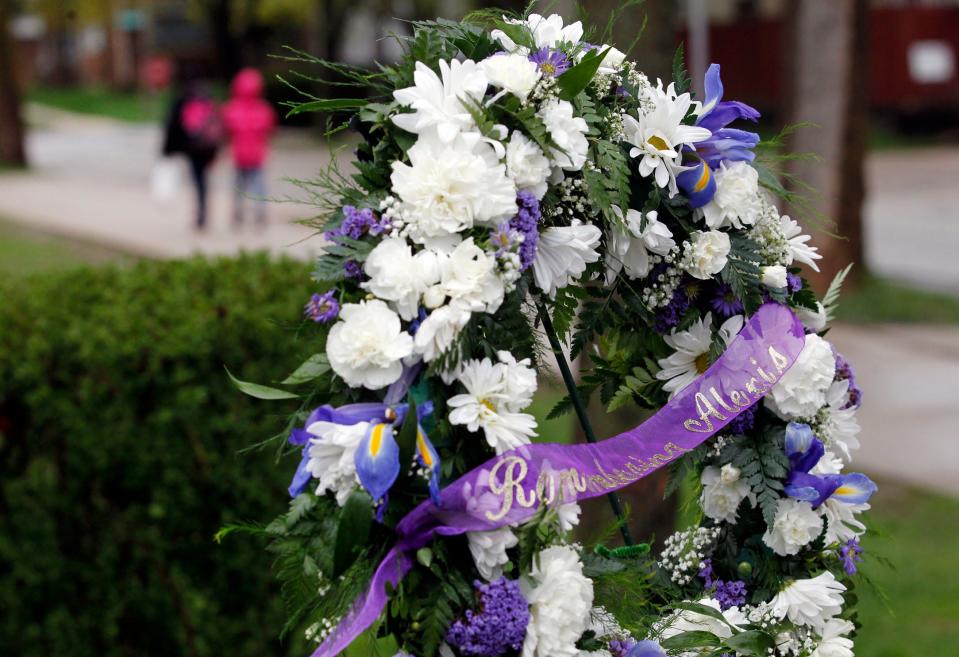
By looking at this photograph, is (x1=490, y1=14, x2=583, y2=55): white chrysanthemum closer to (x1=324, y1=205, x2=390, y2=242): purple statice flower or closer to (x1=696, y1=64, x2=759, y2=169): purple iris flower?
(x1=696, y1=64, x2=759, y2=169): purple iris flower

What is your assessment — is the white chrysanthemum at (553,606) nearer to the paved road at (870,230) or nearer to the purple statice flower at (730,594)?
the purple statice flower at (730,594)

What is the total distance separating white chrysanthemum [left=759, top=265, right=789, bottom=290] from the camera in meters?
2.32

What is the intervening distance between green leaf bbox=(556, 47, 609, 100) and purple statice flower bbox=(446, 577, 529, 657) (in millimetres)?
810

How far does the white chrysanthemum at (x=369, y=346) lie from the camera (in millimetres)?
1819

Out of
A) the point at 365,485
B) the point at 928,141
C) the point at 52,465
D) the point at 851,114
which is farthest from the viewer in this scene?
the point at 928,141

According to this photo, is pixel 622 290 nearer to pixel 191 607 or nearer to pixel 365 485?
pixel 365 485

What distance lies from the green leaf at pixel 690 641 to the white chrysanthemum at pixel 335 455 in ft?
2.34

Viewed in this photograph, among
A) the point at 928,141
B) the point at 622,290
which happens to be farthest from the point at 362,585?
the point at 928,141

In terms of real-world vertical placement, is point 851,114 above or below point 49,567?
above

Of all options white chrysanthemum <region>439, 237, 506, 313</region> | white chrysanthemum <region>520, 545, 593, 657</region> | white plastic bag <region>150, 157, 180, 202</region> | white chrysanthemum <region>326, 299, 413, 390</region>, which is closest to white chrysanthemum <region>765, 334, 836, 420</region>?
white chrysanthemum <region>520, 545, 593, 657</region>

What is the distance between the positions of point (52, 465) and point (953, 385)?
661 centimetres

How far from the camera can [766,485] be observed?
2.32m

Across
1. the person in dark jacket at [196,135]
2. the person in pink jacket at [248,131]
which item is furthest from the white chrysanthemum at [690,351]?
the person in pink jacket at [248,131]

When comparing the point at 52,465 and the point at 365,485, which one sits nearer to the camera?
the point at 365,485
